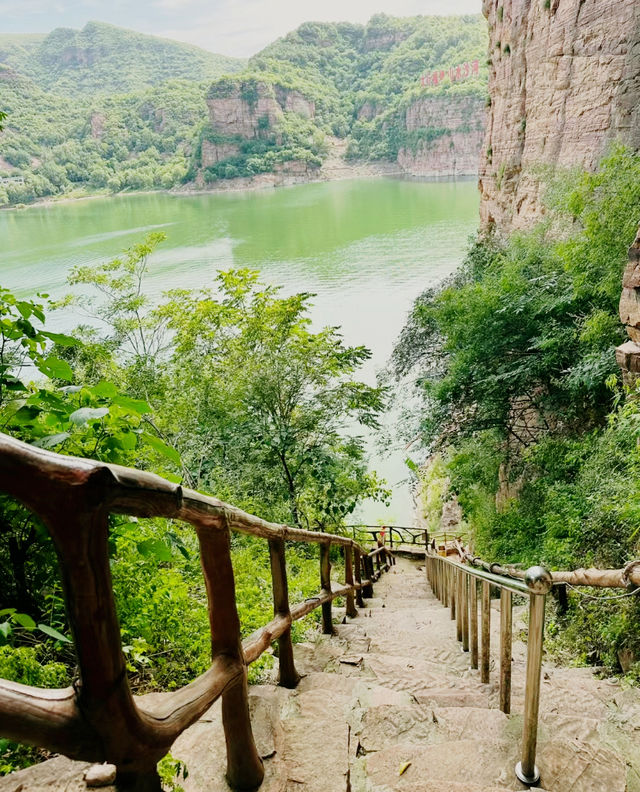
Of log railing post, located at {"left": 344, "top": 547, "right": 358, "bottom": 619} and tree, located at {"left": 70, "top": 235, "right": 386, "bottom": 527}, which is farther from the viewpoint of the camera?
tree, located at {"left": 70, "top": 235, "right": 386, "bottom": 527}

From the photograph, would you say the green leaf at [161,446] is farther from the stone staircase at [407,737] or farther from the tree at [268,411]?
the tree at [268,411]

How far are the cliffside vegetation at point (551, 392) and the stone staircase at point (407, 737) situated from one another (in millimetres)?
2211

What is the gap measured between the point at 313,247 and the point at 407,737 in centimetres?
3659

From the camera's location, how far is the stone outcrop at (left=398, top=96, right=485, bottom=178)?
76938 mm

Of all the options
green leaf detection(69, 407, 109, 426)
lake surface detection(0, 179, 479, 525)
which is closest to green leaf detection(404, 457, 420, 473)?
lake surface detection(0, 179, 479, 525)

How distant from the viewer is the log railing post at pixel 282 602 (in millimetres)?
2359

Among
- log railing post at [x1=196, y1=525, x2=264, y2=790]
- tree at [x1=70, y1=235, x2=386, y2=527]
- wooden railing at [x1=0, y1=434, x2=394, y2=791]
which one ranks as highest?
wooden railing at [x1=0, y1=434, x2=394, y2=791]

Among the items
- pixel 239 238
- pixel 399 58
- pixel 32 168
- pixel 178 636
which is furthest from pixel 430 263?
pixel 399 58

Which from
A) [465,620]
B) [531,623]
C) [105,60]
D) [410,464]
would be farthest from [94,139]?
[531,623]

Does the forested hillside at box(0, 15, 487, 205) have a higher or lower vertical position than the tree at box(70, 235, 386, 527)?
higher

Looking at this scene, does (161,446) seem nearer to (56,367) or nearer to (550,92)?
(56,367)

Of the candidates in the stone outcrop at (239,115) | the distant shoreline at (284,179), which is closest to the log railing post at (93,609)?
the distant shoreline at (284,179)

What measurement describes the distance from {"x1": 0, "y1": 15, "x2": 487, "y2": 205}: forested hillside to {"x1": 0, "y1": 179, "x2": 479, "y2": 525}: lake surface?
70.0 ft

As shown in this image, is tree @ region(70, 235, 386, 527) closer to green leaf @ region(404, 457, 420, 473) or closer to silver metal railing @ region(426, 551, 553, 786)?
green leaf @ region(404, 457, 420, 473)
